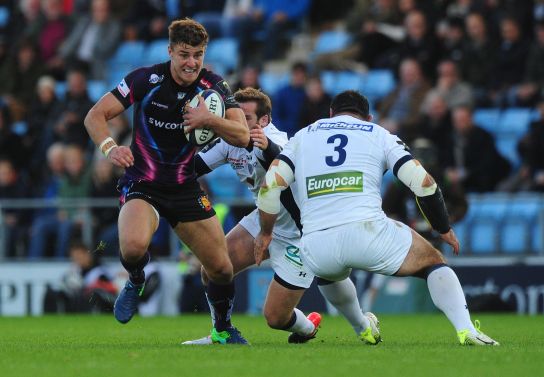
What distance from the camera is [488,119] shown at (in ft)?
61.9

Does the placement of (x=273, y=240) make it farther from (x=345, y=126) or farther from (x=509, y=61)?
(x=509, y=61)

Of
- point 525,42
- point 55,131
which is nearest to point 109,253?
point 55,131

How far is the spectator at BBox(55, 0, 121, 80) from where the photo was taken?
76.4 feet

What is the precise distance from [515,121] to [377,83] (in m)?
2.73

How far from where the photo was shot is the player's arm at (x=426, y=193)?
9.78 m

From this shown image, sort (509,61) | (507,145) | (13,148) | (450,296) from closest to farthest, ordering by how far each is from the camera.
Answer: (450,296)
(509,61)
(507,145)
(13,148)

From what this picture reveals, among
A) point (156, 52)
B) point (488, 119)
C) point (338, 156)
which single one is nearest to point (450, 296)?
point (338, 156)

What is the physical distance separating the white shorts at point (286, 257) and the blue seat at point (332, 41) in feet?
35.1

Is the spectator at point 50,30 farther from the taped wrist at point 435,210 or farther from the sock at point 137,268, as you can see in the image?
the taped wrist at point 435,210

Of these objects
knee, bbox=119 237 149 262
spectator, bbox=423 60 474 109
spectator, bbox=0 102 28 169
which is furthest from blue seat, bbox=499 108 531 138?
knee, bbox=119 237 149 262

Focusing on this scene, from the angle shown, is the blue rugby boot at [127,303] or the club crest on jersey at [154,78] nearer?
the blue rugby boot at [127,303]

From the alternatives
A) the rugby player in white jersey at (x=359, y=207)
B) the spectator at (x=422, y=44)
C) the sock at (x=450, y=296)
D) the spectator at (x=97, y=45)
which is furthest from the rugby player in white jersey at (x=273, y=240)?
the spectator at (x=97, y=45)

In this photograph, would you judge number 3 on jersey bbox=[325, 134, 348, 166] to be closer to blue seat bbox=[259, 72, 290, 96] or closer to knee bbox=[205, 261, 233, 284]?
knee bbox=[205, 261, 233, 284]

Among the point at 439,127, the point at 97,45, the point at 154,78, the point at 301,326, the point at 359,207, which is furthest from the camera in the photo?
the point at 97,45
